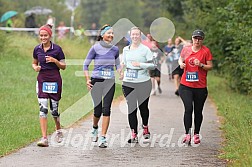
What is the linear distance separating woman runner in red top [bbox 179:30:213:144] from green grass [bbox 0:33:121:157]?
8.26 ft

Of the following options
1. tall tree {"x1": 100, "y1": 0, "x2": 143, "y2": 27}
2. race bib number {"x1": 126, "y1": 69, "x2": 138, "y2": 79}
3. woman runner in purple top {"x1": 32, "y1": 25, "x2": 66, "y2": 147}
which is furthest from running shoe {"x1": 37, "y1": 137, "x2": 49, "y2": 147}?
tall tree {"x1": 100, "y1": 0, "x2": 143, "y2": 27}

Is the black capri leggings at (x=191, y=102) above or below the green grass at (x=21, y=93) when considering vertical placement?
above

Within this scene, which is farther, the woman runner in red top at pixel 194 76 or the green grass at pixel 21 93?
the green grass at pixel 21 93

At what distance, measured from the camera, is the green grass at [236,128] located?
31.3 ft

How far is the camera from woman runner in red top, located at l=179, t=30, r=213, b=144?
11.6 m

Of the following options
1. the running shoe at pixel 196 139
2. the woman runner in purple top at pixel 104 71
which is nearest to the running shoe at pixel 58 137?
the woman runner in purple top at pixel 104 71

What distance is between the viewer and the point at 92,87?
11.4 metres

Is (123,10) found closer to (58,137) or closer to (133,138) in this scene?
(133,138)

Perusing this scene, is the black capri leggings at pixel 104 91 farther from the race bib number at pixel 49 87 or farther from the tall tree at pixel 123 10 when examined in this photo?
the tall tree at pixel 123 10

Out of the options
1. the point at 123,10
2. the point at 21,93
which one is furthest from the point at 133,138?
the point at 123,10

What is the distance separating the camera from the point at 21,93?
1861 centimetres

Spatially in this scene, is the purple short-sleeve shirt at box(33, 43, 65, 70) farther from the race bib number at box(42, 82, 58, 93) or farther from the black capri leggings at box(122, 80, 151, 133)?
the black capri leggings at box(122, 80, 151, 133)

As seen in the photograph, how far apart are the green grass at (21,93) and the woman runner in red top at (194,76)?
252 cm

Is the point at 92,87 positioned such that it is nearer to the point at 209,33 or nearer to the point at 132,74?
the point at 132,74
